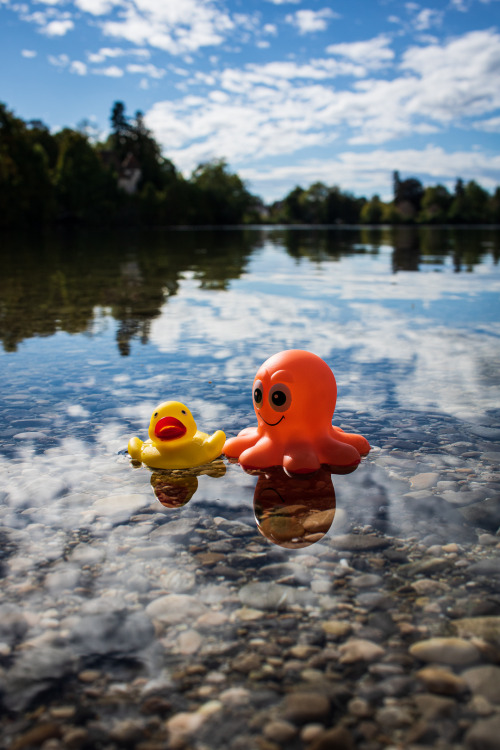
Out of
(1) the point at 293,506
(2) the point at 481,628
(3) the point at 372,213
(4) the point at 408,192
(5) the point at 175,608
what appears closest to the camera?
(2) the point at 481,628

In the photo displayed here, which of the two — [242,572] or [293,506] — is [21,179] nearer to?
[293,506]

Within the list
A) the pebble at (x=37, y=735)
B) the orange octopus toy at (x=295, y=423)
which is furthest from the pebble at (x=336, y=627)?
the orange octopus toy at (x=295, y=423)

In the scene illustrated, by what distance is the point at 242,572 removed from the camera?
2.71 metres

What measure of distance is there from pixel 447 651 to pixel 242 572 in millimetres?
941

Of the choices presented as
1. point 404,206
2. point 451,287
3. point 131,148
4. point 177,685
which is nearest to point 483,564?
point 177,685

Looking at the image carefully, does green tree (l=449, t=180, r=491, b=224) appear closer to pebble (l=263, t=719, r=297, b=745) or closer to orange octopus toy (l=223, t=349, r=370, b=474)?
orange octopus toy (l=223, t=349, r=370, b=474)

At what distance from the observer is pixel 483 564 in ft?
9.09

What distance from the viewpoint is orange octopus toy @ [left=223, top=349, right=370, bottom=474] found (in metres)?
3.95

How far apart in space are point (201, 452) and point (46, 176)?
5229 centimetres

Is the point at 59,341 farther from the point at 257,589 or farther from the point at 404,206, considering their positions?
the point at 404,206

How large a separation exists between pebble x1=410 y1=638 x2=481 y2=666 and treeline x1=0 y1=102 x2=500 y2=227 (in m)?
49.2

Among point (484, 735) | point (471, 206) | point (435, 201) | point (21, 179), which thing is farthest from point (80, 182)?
point (435, 201)

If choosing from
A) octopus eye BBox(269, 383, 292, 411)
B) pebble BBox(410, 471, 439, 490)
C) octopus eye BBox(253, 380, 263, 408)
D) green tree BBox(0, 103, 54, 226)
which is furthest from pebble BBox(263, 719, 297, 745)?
green tree BBox(0, 103, 54, 226)

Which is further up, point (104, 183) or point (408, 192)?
point (408, 192)
